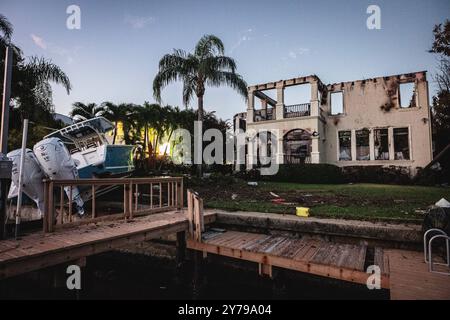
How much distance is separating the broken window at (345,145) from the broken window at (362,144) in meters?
0.52

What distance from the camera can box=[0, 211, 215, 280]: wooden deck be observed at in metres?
3.06

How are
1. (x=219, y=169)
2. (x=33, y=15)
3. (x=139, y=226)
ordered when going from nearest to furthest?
(x=139, y=226) < (x=33, y=15) < (x=219, y=169)

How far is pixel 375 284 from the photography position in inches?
130

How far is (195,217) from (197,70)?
28.9 feet

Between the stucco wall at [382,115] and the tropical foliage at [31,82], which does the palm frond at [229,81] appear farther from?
the stucco wall at [382,115]

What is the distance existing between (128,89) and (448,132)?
26239 mm

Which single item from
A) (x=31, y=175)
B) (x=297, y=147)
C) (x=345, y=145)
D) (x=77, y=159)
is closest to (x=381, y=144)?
(x=345, y=145)

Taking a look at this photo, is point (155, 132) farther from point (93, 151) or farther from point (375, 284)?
point (375, 284)

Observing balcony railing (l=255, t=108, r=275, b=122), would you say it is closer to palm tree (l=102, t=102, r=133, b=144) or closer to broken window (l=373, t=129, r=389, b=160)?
broken window (l=373, t=129, r=389, b=160)

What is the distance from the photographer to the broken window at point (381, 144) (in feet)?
54.9

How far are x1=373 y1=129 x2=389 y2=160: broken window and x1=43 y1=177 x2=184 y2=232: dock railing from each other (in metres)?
15.1

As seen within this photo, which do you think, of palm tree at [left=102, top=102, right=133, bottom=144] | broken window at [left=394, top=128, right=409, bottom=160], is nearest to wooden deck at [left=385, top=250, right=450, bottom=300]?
broken window at [left=394, top=128, right=409, bottom=160]
